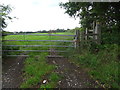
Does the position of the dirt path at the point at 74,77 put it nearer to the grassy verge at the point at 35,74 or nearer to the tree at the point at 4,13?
the grassy verge at the point at 35,74

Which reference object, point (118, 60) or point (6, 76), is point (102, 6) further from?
point (6, 76)

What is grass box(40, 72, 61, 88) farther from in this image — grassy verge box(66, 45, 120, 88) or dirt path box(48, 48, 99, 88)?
grassy verge box(66, 45, 120, 88)

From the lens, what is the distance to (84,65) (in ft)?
15.0

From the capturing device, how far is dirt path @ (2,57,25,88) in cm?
346

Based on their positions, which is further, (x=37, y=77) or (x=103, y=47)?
(x=103, y=47)

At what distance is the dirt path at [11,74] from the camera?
11.4ft

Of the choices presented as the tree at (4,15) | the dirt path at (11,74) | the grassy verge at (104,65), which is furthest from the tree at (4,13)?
the grassy verge at (104,65)

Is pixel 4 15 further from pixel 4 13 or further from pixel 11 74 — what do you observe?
pixel 11 74

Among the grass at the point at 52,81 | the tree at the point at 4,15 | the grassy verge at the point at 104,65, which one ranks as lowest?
the grass at the point at 52,81

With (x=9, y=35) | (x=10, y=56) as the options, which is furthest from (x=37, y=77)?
(x=9, y=35)

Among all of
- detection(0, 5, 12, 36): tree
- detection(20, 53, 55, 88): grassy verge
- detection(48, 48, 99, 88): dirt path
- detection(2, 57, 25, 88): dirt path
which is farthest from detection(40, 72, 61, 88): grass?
detection(0, 5, 12, 36): tree

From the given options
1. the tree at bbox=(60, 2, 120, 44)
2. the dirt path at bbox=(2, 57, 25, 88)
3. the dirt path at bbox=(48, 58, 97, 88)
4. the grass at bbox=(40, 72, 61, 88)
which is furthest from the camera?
the tree at bbox=(60, 2, 120, 44)

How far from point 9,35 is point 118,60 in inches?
213

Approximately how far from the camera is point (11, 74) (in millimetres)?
4086
